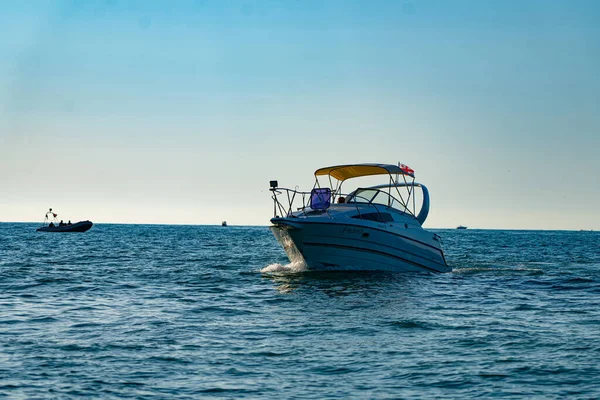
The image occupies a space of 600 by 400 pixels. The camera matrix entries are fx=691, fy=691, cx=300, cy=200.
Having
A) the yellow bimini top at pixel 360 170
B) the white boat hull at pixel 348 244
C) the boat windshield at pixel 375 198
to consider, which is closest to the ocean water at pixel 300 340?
the white boat hull at pixel 348 244

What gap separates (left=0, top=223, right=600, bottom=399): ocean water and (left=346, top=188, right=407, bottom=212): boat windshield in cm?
424

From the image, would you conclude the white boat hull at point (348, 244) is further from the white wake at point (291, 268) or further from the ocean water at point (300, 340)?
the ocean water at point (300, 340)

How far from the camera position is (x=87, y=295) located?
19.3m

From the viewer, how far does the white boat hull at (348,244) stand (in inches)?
942

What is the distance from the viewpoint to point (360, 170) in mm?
28234

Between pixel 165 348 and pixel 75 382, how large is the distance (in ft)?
7.84

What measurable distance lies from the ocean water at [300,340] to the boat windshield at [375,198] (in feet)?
13.9

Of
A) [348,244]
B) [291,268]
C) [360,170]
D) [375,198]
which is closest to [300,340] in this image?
[348,244]

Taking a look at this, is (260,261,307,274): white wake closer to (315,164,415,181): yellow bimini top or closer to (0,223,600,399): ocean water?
(0,223,600,399): ocean water

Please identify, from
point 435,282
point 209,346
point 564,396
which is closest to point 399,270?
point 435,282

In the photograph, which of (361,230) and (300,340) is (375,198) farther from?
(300,340)

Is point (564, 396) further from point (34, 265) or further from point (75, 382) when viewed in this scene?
point (34, 265)

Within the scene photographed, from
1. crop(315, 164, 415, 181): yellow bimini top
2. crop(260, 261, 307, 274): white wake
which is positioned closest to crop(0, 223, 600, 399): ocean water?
crop(260, 261, 307, 274): white wake

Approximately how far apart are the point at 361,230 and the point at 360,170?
4.83m
